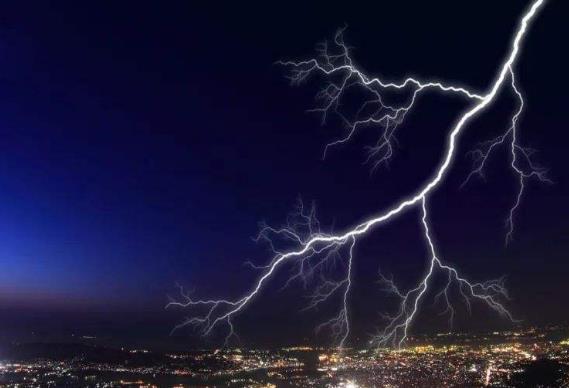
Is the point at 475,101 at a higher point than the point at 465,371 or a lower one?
higher

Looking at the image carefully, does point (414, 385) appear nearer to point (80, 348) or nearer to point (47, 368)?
point (47, 368)

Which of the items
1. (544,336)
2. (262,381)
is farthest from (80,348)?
(544,336)

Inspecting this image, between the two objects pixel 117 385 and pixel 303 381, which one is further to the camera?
pixel 303 381

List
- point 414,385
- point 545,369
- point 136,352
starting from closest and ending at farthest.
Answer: point 545,369
point 414,385
point 136,352

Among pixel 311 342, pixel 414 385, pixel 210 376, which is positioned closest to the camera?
pixel 414 385

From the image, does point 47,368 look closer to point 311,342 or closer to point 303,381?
point 303,381

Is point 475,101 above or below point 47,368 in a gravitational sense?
above

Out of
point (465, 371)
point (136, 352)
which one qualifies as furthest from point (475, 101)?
point (136, 352)

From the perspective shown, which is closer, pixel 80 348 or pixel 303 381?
pixel 303 381

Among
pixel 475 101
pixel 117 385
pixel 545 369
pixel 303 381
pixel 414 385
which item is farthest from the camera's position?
pixel 303 381

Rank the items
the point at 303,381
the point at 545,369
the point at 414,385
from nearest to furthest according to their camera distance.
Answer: the point at 545,369
the point at 414,385
the point at 303,381
